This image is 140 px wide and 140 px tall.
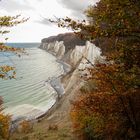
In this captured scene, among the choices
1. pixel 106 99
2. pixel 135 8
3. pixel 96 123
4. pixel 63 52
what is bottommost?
pixel 63 52

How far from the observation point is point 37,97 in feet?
228

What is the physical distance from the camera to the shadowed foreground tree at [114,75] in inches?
509

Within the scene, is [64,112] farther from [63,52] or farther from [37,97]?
[63,52]

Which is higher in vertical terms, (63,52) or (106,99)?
(106,99)

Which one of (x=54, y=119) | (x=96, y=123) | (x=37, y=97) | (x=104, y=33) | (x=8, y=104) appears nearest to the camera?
(x=104, y=33)

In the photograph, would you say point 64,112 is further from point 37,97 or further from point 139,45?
point 139,45

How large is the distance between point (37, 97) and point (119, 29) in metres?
57.9

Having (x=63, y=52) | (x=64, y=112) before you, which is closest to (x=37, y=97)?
(x=64, y=112)

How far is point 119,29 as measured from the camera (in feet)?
41.5

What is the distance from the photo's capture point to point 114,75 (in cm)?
1596

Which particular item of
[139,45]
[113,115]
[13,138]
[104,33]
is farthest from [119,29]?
[13,138]

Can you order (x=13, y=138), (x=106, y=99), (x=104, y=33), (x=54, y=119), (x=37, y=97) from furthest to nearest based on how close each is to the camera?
1. (x=37, y=97)
2. (x=54, y=119)
3. (x=13, y=138)
4. (x=106, y=99)
5. (x=104, y=33)

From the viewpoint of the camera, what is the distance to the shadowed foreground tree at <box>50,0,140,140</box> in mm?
12930

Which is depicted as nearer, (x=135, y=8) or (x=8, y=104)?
(x=135, y=8)
